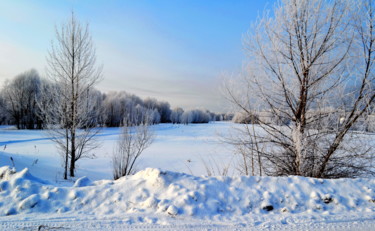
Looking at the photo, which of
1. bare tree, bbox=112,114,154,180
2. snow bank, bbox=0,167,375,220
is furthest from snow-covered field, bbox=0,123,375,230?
bare tree, bbox=112,114,154,180

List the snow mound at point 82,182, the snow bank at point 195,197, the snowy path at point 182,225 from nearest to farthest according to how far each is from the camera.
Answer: the snowy path at point 182,225
the snow bank at point 195,197
the snow mound at point 82,182

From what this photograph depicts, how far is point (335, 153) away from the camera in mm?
4684

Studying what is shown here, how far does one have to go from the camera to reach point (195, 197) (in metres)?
3.07

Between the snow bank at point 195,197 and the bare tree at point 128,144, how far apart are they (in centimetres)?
508

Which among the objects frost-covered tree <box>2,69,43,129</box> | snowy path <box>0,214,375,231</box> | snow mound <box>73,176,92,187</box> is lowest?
snowy path <box>0,214,375,231</box>

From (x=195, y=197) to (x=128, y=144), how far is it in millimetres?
6447

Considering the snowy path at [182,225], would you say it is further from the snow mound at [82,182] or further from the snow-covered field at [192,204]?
the snow mound at [82,182]

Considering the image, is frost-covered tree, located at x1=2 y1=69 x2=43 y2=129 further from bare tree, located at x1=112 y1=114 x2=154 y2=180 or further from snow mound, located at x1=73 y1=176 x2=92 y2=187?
snow mound, located at x1=73 y1=176 x2=92 y2=187

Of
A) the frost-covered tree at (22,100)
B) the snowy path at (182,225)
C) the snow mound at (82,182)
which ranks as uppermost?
the frost-covered tree at (22,100)

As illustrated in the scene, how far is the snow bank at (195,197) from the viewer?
9.51ft

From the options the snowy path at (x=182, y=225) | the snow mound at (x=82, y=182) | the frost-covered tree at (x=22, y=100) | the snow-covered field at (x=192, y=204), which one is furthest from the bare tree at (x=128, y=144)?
the frost-covered tree at (x=22, y=100)

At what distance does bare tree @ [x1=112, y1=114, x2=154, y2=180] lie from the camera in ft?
28.2

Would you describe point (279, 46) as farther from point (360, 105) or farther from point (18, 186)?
point (18, 186)

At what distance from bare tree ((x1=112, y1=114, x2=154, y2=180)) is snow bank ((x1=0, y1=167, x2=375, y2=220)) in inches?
200
